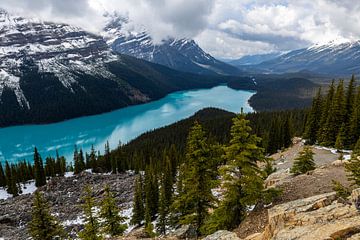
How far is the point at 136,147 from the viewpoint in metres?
130

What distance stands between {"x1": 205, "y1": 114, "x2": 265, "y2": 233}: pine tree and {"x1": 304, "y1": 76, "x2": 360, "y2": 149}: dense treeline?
109 ft

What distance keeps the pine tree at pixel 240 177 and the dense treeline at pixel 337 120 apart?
3308 cm

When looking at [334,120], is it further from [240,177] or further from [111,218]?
[111,218]

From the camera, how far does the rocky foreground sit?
5375 cm

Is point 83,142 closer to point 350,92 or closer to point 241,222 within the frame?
point 350,92

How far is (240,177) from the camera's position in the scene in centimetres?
2052

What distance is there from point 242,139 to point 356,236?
30.5ft

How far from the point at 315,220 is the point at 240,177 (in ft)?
20.1

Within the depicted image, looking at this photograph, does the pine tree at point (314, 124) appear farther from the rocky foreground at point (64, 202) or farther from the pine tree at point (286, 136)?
the rocky foreground at point (64, 202)

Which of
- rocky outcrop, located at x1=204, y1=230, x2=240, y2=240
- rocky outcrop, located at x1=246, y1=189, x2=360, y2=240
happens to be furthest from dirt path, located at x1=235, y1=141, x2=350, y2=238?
rocky outcrop, located at x1=246, y1=189, x2=360, y2=240

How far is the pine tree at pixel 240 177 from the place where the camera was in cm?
1998

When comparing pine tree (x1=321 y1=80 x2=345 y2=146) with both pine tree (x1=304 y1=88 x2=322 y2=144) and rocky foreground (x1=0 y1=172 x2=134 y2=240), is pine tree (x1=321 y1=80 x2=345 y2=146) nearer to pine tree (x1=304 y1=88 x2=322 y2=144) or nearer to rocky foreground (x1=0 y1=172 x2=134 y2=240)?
pine tree (x1=304 y1=88 x2=322 y2=144)

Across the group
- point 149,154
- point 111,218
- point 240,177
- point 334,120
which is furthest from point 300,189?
Answer: point 149,154

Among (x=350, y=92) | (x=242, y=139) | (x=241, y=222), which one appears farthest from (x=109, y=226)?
(x=350, y=92)
